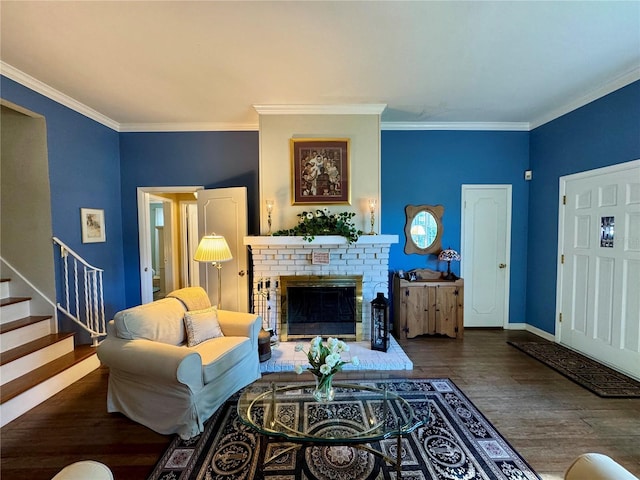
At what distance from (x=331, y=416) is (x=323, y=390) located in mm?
151

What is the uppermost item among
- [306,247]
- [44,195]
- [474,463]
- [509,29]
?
[509,29]

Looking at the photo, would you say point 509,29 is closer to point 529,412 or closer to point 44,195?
point 529,412

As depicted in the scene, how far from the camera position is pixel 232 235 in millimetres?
3838

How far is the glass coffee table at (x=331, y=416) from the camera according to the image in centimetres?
158

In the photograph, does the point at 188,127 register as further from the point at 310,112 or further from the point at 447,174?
the point at 447,174

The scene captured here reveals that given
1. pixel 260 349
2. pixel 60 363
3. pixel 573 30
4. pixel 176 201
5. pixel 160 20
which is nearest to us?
pixel 160 20

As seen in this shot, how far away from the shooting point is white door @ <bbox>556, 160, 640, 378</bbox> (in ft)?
9.18

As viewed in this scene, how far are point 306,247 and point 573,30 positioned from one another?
9.75 ft

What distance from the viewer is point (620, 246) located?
2891mm

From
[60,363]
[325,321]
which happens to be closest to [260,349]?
[325,321]

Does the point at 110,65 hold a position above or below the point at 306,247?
above

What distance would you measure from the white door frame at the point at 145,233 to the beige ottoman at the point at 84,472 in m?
3.54

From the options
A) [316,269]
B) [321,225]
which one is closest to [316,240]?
[321,225]

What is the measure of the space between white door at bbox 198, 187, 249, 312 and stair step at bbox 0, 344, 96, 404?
150cm
